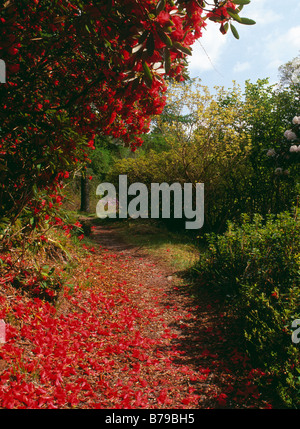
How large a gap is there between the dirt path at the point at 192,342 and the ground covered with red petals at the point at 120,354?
0.01 meters

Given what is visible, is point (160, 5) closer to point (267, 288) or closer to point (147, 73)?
point (147, 73)

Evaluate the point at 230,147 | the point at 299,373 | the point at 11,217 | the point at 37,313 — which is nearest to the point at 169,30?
the point at 11,217

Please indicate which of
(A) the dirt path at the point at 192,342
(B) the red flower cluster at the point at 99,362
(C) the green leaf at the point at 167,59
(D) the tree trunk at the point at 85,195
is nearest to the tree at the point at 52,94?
(C) the green leaf at the point at 167,59

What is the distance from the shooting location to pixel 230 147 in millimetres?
8844

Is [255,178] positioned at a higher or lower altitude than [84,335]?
higher

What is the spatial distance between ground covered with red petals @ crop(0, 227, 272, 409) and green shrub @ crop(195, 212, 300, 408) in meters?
0.24

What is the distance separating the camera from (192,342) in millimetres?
4051

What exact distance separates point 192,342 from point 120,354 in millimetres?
967

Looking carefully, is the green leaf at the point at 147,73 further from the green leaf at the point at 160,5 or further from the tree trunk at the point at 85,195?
the tree trunk at the point at 85,195

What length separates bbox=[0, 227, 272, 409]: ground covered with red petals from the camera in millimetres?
2836

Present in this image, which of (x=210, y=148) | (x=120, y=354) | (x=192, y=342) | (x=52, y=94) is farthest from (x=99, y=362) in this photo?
(x=210, y=148)
